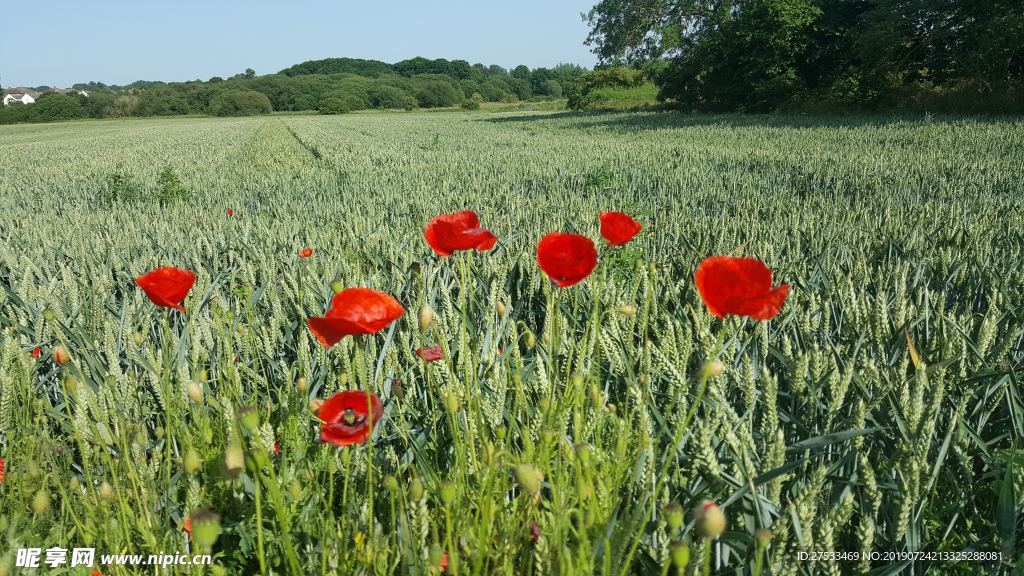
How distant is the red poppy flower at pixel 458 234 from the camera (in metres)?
1.09

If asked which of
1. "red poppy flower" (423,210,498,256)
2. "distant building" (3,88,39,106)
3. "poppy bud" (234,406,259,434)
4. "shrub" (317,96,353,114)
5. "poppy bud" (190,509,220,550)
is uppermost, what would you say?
"distant building" (3,88,39,106)

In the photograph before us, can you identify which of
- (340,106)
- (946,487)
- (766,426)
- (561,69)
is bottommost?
(946,487)

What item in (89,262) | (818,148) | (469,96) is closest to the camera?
(89,262)

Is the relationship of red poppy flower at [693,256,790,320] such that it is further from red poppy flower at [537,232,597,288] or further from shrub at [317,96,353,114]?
shrub at [317,96,353,114]

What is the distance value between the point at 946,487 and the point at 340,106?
6314 centimetres

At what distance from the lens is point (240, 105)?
57.1 metres

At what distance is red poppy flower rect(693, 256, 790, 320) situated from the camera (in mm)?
832

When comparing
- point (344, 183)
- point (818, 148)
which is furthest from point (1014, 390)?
point (818, 148)

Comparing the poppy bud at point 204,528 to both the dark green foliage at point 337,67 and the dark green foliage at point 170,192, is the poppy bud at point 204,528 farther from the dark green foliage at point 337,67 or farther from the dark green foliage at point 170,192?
the dark green foliage at point 337,67

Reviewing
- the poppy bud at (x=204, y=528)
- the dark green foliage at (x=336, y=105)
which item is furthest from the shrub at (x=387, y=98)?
the poppy bud at (x=204, y=528)

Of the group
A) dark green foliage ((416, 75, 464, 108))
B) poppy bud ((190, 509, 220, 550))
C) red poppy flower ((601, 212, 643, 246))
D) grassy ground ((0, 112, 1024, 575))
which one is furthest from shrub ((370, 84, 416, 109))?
poppy bud ((190, 509, 220, 550))

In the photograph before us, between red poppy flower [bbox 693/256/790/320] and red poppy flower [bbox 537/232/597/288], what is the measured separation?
8.4 inches

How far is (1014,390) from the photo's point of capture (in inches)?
44.6

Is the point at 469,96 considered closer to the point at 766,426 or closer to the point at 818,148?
the point at 818,148
